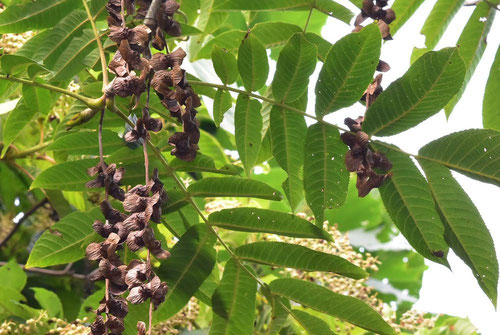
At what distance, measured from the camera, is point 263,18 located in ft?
8.71

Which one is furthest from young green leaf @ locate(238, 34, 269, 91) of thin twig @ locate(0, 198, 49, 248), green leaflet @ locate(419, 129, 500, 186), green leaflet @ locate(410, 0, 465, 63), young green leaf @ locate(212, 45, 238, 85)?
thin twig @ locate(0, 198, 49, 248)

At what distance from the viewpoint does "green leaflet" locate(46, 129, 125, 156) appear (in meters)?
1.09

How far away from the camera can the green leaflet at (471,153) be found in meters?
0.93

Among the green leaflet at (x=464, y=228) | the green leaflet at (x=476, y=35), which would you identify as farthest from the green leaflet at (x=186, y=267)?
the green leaflet at (x=476, y=35)

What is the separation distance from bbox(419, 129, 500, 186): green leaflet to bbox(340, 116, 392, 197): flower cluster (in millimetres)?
77

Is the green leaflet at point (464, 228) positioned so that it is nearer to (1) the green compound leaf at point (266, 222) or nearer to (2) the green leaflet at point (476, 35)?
(1) the green compound leaf at point (266, 222)

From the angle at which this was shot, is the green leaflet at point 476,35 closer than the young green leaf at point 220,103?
No

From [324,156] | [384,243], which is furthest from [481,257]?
[384,243]

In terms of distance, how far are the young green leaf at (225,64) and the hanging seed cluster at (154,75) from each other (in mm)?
182

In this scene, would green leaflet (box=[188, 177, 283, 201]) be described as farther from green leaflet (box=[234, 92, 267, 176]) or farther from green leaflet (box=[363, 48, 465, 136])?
green leaflet (box=[363, 48, 465, 136])

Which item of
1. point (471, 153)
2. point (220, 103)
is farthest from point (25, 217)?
point (471, 153)

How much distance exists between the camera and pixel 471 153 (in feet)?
3.09

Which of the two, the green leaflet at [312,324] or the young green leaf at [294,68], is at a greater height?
the young green leaf at [294,68]

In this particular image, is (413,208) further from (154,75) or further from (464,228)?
(154,75)
